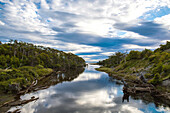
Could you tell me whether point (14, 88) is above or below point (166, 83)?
below

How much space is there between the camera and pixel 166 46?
6844cm

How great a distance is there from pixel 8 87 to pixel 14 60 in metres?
45.7

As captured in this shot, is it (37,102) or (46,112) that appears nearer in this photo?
(46,112)

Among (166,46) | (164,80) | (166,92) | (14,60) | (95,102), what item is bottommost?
(95,102)

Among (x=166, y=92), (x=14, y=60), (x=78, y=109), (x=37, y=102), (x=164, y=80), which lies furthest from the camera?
(x=14, y=60)

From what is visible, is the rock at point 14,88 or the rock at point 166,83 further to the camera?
the rock at point 14,88

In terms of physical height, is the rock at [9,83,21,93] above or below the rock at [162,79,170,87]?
below

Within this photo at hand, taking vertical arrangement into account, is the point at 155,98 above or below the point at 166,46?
below

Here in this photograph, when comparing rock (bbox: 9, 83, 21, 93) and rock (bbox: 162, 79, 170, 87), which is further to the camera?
rock (bbox: 9, 83, 21, 93)

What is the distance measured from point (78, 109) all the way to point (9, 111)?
15200mm

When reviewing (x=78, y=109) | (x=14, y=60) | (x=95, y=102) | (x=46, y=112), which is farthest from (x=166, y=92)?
(x=14, y=60)

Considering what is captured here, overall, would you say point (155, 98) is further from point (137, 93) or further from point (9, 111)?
point (9, 111)

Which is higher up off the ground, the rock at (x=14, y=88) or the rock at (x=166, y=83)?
the rock at (x=166, y=83)

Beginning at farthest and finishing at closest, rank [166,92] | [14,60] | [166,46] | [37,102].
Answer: [14,60], [166,46], [166,92], [37,102]
